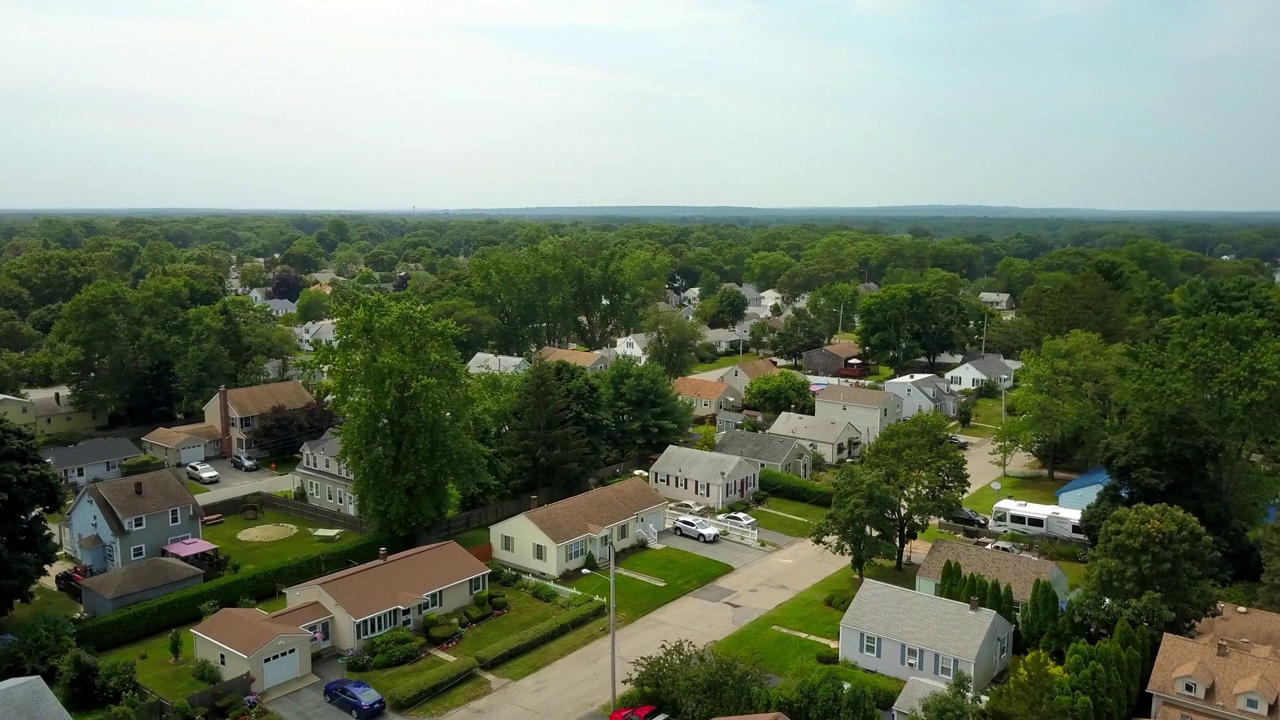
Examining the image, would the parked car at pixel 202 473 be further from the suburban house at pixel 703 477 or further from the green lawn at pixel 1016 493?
the green lawn at pixel 1016 493

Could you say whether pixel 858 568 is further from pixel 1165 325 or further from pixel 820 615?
pixel 1165 325

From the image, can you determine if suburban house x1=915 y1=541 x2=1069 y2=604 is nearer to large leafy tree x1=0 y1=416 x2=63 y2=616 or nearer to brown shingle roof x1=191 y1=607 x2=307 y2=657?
brown shingle roof x1=191 y1=607 x2=307 y2=657

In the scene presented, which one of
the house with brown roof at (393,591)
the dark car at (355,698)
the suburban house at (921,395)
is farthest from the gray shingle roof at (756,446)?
the dark car at (355,698)

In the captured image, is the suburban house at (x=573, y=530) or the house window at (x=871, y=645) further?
the suburban house at (x=573, y=530)

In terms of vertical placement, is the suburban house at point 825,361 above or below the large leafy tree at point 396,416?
below

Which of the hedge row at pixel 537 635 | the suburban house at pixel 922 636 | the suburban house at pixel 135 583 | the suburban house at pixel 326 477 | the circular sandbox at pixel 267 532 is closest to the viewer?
the suburban house at pixel 922 636

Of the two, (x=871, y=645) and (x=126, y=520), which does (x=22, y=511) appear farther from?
(x=871, y=645)

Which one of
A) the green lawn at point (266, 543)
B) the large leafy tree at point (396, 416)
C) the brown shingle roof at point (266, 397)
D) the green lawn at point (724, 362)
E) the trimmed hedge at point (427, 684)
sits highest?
the large leafy tree at point (396, 416)

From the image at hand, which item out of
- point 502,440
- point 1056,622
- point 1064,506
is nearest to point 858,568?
point 1056,622

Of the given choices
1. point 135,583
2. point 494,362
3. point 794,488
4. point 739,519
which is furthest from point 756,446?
point 135,583
